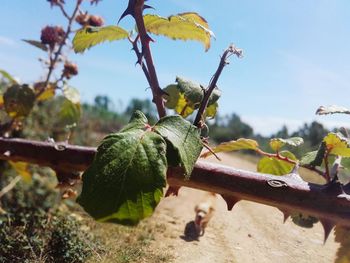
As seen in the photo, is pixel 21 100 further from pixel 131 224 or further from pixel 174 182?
pixel 131 224

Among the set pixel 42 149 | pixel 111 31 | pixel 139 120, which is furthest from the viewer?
pixel 111 31

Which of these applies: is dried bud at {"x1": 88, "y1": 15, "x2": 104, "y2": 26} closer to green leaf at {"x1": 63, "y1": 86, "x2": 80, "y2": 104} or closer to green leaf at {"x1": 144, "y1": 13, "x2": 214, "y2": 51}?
green leaf at {"x1": 63, "y1": 86, "x2": 80, "y2": 104}

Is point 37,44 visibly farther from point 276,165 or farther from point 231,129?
point 231,129

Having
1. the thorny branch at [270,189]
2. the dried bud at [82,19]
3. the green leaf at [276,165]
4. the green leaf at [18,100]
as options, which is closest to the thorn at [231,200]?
the thorny branch at [270,189]

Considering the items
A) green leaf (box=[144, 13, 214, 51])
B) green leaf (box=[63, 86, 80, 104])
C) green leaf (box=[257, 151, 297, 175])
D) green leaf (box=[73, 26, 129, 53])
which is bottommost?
green leaf (box=[257, 151, 297, 175])

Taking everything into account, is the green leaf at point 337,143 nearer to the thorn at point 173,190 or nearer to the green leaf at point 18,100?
the thorn at point 173,190

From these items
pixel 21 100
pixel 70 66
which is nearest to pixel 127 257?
pixel 21 100

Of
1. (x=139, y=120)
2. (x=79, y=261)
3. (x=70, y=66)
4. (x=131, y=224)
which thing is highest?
(x=70, y=66)

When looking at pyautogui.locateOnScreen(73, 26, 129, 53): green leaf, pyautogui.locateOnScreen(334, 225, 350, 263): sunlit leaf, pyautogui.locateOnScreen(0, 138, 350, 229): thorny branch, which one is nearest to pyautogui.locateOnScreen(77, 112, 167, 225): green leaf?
pyautogui.locateOnScreen(0, 138, 350, 229): thorny branch
